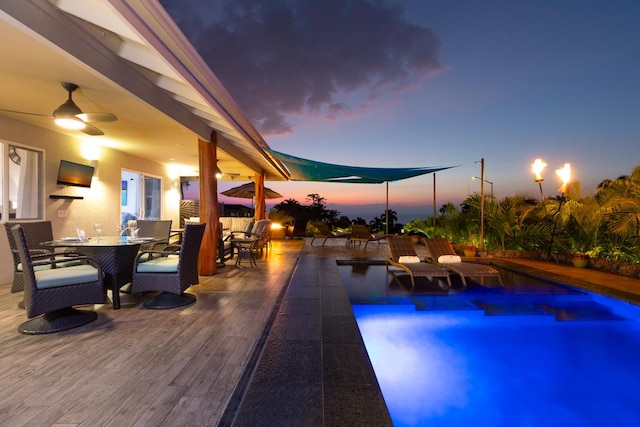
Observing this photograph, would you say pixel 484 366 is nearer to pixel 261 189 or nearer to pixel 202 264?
pixel 202 264

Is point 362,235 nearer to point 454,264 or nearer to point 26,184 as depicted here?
point 454,264

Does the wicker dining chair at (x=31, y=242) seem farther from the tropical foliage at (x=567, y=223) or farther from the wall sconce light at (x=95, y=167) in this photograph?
the tropical foliage at (x=567, y=223)

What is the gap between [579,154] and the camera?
1370 centimetres

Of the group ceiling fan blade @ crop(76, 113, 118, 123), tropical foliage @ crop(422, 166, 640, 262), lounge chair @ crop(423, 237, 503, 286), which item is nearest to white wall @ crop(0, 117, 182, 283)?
ceiling fan blade @ crop(76, 113, 118, 123)

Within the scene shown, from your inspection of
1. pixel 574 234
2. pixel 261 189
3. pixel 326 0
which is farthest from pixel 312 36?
pixel 574 234

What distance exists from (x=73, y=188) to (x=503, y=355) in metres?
7.39

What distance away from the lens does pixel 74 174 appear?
6.09 metres

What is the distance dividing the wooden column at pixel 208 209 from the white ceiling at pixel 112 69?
0.42 metres

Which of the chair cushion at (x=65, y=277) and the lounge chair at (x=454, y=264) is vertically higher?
the chair cushion at (x=65, y=277)

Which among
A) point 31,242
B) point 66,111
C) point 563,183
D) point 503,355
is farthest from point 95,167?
point 563,183

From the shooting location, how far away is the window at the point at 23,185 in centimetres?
510

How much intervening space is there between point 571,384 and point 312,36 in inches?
414

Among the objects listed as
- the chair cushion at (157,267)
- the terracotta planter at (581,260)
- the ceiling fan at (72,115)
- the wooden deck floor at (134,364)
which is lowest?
the wooden deck floor at (134,364)

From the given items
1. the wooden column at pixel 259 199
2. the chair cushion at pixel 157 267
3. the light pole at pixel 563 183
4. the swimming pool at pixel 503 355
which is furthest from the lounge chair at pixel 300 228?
the chair cushion at pixel 157 267
